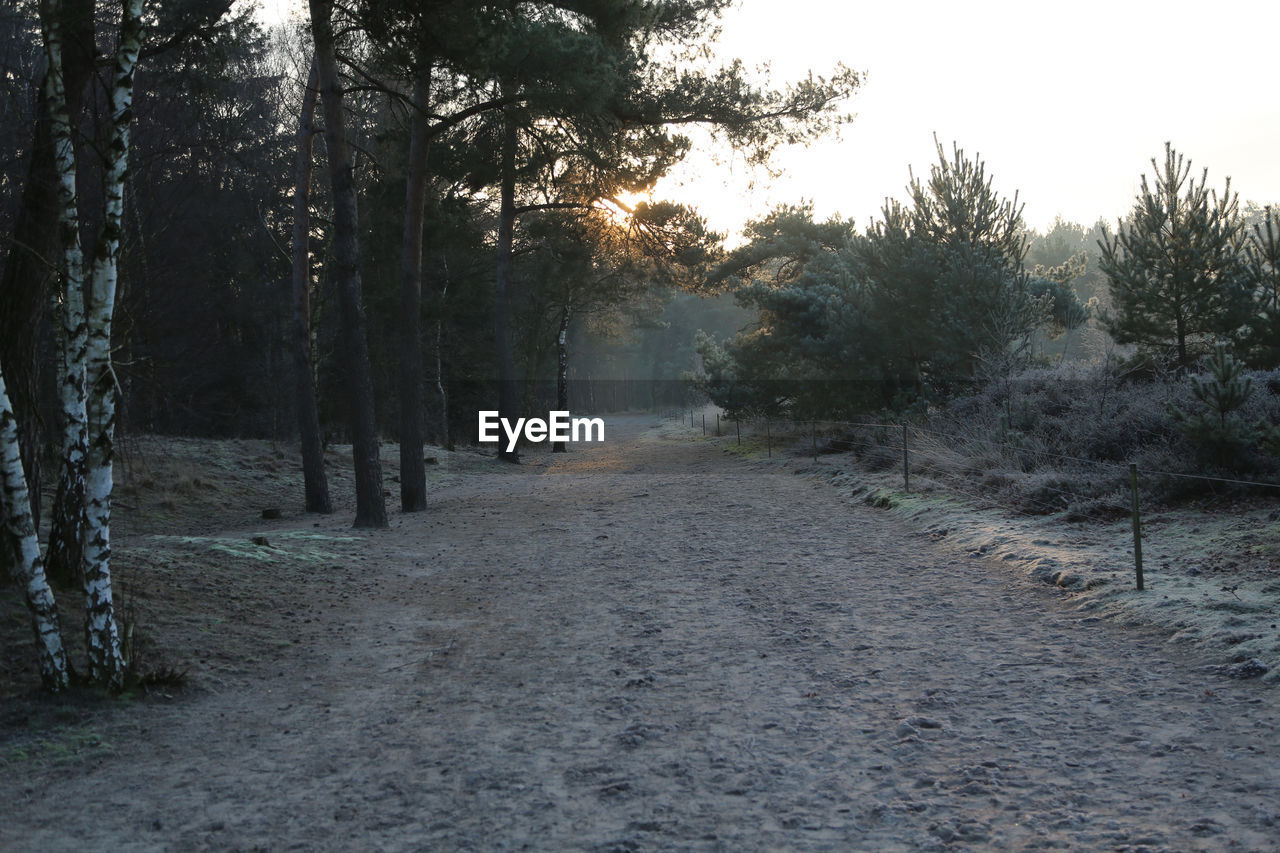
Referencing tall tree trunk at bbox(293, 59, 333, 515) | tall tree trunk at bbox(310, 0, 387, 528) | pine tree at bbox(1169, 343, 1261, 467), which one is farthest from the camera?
tall tree trunk at bbox(293, 59, 333, 515)

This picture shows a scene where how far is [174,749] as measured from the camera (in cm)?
536

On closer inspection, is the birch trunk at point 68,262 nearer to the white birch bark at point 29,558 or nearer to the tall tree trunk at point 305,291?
the white birch bark at point 29,558

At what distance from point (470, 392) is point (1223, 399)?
33.4m

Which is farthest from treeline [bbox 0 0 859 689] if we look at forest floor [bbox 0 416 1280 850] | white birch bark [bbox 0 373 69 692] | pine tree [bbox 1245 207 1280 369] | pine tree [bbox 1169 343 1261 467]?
pine tree [bbox 1169 343 1261 467]

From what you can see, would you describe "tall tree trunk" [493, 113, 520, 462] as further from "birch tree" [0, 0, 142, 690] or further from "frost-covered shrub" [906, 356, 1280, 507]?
"birch tree" [0, 0, 142, 690]

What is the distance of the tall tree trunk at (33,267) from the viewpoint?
7.57 meters

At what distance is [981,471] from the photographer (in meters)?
15.8

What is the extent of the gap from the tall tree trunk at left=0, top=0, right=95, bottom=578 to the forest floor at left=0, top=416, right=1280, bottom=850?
1.78 metres

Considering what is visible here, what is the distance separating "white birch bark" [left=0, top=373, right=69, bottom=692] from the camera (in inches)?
220

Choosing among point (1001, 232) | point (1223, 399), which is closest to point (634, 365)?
point (1001, 232)

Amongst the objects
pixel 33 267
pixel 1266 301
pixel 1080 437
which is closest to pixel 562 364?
pixel 1266 301

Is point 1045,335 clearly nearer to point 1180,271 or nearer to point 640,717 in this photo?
point 1180,271

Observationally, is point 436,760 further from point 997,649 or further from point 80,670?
point 997,649

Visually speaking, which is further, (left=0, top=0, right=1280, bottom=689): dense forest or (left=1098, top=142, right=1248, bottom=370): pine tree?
(left=1098, top=142, right=1248, bottom=370): pine tree
